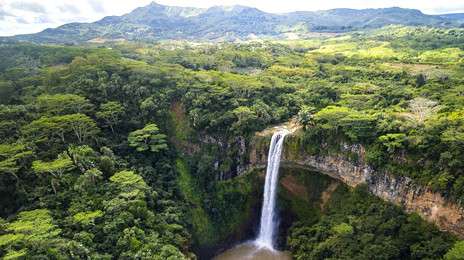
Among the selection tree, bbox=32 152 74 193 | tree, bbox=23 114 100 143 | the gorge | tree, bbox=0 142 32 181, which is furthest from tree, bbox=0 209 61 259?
the gorge

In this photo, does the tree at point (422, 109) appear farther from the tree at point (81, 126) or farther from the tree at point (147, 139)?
the tree at point (81, 126)

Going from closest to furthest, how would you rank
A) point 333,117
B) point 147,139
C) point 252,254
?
point 333,117 < point 252,254 < point 147,139

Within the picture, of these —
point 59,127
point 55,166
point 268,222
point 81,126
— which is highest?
point 59,127

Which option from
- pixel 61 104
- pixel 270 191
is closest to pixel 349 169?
pixel 270 191

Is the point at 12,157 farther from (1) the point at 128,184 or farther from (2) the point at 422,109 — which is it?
(2) the point at 422,109

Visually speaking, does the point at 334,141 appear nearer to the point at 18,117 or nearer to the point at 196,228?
the point at 196,228

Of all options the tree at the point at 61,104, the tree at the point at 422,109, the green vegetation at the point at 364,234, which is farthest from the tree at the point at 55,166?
the tree at the point at 422,109

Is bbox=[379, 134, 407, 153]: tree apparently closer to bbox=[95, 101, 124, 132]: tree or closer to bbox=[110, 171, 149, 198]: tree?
bbox=[110, 171, 149, 198]: tree
